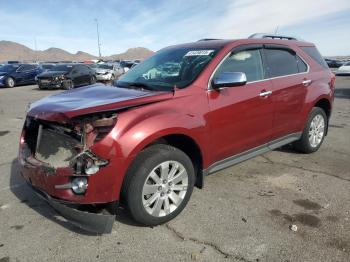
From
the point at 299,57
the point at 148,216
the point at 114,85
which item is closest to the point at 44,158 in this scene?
the point at 148,216

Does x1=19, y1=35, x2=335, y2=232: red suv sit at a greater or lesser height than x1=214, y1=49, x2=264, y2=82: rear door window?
lesser

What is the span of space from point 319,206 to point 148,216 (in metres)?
1.98

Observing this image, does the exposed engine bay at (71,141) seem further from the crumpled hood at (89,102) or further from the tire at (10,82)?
the tire at (10,82)

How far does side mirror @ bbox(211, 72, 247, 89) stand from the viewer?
4.03m

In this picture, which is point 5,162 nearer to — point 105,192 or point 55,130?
point 55,130

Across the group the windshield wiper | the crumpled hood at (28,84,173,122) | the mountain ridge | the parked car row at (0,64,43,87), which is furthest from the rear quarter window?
the mountain ridge

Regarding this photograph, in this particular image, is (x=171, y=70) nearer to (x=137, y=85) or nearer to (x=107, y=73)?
(x=137, y=85)

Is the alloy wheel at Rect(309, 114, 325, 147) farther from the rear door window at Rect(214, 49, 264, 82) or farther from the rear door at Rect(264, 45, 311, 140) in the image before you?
the rear door window at Rect(214, 49, 264, 82)

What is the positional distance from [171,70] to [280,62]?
67.3 inches

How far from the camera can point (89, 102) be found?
3656mm

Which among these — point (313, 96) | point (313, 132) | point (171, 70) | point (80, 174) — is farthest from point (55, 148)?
point (313, 132)

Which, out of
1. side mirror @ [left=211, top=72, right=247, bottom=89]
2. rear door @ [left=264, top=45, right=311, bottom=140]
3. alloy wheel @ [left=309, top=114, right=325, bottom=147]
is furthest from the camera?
alloy wheel @ [left=309, top=114, right=325, bottom=147]

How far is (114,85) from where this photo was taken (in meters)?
4.76

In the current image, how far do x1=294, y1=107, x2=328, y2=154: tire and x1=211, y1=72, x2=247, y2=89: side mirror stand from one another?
7.41 ft
